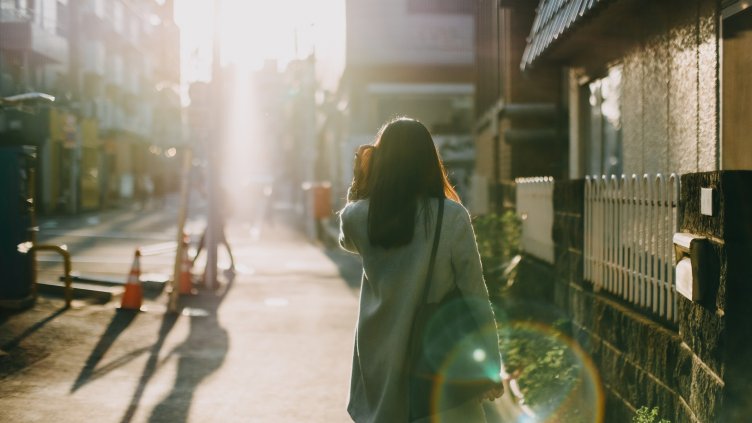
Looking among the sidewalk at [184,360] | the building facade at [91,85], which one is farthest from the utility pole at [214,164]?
the building facade at [91,85]

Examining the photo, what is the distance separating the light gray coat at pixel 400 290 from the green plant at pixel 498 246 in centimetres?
639

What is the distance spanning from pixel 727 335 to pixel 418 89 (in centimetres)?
3360

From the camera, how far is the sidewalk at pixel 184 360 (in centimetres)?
651

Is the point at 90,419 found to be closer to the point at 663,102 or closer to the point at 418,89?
the point at 663,102

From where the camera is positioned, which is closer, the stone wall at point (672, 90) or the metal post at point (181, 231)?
the stone wall at point (672, 90)

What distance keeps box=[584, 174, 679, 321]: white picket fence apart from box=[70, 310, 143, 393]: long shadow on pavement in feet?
13.9

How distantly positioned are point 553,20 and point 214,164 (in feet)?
22.6

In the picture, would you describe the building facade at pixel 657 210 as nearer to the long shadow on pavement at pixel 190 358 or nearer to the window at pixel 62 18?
the long shadow on pavement at pixel 190 358

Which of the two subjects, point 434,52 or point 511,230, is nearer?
point 511,230

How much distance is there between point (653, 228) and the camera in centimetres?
537

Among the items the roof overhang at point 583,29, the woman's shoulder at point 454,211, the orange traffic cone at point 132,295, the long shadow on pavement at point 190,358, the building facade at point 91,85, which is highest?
the building facade at point 91,85

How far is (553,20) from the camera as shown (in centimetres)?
896

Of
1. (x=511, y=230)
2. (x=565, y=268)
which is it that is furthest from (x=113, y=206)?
(x=565, y=268)

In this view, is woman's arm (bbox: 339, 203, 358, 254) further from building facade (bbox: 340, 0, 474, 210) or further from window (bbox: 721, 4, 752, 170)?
building facade (bbox: 340, 0, 474, 210)
